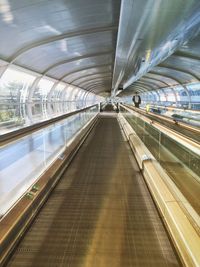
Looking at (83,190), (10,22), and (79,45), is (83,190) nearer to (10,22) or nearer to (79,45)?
(10,22)

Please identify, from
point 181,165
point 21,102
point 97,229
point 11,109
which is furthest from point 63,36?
point 21,102

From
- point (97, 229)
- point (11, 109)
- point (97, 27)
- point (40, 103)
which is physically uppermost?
point (97, 27)

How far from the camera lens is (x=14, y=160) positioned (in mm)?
5250

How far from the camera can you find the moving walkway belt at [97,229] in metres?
2.63

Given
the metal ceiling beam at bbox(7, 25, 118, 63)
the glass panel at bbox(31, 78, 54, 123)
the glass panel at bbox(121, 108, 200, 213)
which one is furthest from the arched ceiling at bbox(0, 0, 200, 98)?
the glass panel at bbox(31, 78, 54, 123)

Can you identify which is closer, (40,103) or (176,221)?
(176,221)

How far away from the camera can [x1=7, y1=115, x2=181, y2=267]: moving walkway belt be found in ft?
8.64

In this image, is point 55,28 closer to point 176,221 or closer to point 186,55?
point 186,55

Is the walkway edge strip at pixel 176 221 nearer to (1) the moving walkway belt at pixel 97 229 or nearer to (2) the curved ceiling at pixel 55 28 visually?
(1) the moving walkway belt at pixel 97 229

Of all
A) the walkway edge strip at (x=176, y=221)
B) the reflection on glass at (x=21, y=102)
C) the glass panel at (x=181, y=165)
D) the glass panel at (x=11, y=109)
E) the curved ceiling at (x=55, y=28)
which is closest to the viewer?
the walkway edge strip at (x=176, y=221)

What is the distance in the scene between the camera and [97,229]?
319cm

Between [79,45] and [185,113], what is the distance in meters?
3.99

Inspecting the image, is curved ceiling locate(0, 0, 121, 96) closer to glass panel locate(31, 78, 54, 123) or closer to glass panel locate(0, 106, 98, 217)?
glass panel locate(0, 106, 98, 217)

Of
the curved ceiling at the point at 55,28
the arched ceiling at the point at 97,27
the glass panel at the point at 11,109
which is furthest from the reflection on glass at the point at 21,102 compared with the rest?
the arched ceiling at the point at 97,27
